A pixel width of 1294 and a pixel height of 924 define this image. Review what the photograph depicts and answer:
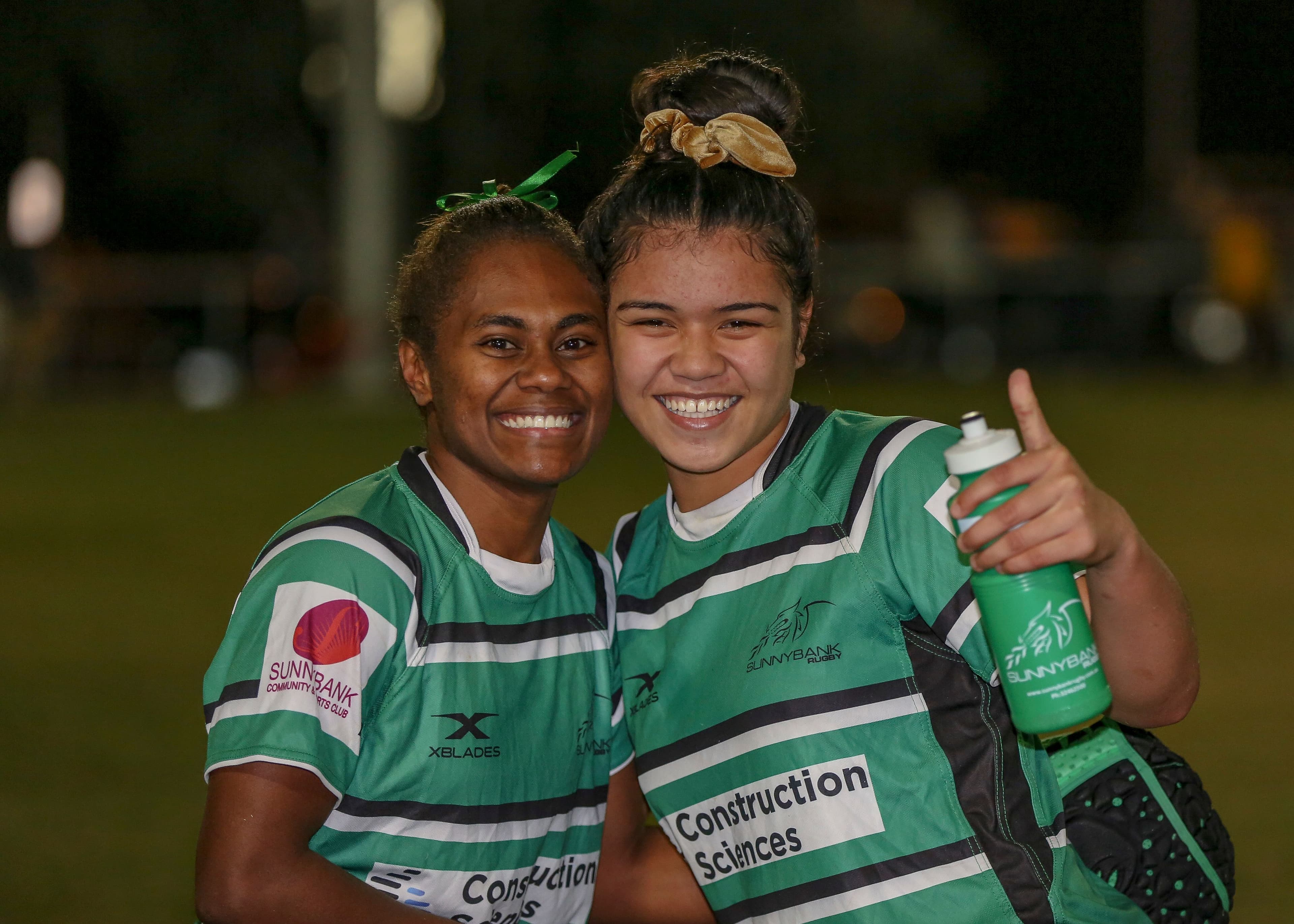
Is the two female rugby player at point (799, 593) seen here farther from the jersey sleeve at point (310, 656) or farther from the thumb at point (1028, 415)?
the jersey sleeve at point (310, 656)

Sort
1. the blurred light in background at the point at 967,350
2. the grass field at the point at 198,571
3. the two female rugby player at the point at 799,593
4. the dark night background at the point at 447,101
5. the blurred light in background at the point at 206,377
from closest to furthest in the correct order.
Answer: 1. the two female rugby player at the point at 799,593
2. the grass field at the point at 198,571
3. the blurred light in background at the point at 206,377
4. the blurred light in background at the point at 967,350
5. the dark night background at the point at 447,101

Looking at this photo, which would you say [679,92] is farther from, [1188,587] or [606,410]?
[1188,587]

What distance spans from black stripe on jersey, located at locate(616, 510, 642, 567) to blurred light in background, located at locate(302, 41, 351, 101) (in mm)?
21869

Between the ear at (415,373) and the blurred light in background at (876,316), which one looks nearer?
the ear at (415,373)

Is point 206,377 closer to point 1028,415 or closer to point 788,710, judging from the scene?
point 788,710

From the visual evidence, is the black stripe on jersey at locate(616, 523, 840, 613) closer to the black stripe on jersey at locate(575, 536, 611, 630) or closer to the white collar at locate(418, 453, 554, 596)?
the black stripe on jersey at locate(575, 536, 611, 630)

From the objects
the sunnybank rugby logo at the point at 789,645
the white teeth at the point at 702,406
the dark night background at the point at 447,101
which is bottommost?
the sunnybank rugby logo at the point at 789,645

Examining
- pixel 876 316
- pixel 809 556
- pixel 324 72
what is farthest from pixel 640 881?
pixel 324 72

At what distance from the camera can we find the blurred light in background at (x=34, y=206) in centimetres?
1680

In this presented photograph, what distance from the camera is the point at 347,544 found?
9.25 ft

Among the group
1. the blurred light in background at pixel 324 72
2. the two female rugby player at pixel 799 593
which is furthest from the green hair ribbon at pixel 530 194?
the blurred light in background at pixel 324 72

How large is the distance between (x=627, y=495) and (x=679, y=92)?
296 inches

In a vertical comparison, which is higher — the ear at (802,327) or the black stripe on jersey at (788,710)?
the ear at (802,327)

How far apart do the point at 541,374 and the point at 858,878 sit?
116 cm
